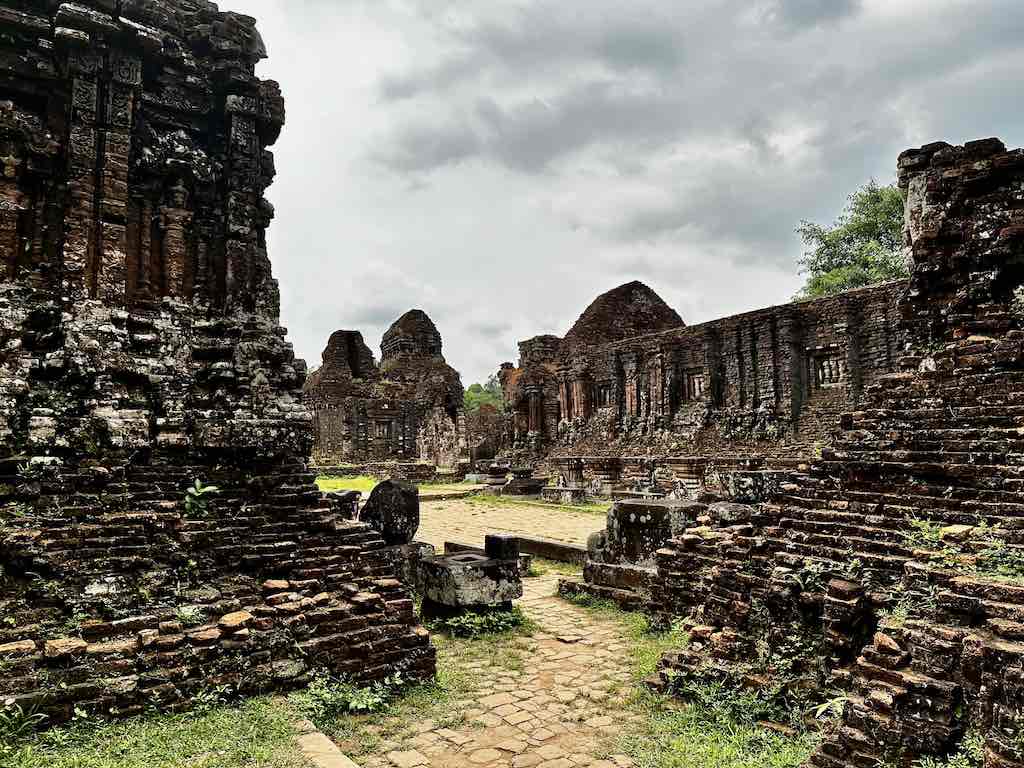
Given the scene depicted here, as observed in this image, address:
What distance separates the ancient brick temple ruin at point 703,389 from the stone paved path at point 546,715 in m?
15.8

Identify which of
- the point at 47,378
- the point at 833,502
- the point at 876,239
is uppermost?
the point at 876,239

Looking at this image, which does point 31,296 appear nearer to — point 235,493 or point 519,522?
point 235,493

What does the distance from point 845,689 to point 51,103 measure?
9905 mm

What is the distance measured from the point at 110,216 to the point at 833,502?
8.30 meters

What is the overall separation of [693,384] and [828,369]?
5706 millimetres

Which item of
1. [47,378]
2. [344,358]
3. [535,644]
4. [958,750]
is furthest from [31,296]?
[344,358]

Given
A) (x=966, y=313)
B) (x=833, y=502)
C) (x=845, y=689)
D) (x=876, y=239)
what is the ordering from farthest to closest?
1. (x=876, y=239)
2. (x=966, y=313)
3. (x=833, y=502)
4. (x=845, y=689)

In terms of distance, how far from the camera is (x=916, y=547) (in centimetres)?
519

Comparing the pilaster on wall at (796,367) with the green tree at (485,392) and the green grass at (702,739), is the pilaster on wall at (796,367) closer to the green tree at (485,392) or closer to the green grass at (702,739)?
the green grass at (702,739)

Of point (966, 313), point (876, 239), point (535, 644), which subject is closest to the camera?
point (535, 644)

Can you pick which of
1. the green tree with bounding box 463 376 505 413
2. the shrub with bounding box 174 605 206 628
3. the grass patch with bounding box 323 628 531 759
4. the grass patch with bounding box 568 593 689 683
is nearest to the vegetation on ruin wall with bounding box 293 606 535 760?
the grass patch with bounding box 323 628 531 759

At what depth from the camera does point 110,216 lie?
25.1 ft

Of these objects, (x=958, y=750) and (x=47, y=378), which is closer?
(x=958, y=750)

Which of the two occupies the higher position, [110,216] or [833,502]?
[110,216]
